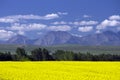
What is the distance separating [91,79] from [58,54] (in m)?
87.3

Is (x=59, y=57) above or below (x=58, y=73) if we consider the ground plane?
above

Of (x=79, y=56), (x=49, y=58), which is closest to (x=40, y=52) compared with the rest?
(x=49, y=58)

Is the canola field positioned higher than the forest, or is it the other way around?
the forest

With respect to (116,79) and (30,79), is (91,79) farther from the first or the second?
(30,79)

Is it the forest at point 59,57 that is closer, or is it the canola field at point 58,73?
the canola field at point 58,73

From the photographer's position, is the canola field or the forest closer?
the canola field

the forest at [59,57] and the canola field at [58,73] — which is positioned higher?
the forest at [59,57]

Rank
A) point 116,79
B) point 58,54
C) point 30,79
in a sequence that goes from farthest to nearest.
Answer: point 58,54 → point 116,79 → point 30,79

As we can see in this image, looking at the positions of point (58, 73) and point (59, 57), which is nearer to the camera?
point (58, 73)

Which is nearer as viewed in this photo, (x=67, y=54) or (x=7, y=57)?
(x=7, y=57)

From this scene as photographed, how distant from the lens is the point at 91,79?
24.5 metres

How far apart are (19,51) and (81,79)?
262 feet

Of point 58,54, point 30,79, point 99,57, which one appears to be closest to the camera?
point 30,79

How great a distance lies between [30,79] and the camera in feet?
78.3
